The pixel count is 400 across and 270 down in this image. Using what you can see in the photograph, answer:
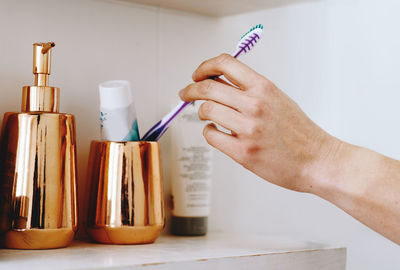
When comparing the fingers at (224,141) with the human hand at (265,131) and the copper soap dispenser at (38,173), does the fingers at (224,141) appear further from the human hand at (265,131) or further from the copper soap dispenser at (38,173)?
the copper soap dispenser at (38,173)

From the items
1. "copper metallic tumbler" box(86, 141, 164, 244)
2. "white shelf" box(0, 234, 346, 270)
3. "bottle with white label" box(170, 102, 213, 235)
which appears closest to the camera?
"white shelf" box(0, 234, 346, 270)

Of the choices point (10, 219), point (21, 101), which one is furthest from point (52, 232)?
point (21, 101)

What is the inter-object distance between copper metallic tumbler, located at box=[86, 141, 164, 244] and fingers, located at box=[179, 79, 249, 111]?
0.29ft

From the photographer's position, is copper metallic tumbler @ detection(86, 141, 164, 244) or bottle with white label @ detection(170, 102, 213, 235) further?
bottle with white label @ detection(170, 102, 213, 235)

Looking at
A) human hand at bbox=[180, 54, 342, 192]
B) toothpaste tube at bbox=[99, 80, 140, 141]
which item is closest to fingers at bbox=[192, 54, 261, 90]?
human hand at bbox=[180, 54, 342, 192]

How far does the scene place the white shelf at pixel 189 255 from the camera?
478mm

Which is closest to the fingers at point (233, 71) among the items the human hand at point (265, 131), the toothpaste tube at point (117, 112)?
the human hand at point (265, 131)

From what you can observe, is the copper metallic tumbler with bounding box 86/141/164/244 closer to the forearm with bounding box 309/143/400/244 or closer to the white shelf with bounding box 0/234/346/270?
the white shelf with bounding box 0/234/346/270

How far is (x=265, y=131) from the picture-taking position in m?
0.51

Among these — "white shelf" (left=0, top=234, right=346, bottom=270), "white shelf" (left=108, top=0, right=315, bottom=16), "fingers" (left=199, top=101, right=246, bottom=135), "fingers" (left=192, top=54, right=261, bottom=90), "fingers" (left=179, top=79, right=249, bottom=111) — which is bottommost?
"white shelf" (left=0, top=234, right=346, bottom=270)

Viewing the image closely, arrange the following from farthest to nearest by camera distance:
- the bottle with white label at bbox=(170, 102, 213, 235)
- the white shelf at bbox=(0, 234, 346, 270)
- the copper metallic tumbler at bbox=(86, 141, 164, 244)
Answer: the bottle with white label at bbox=(170, 102, 213, 235) < the copper metallic tumbler at bbox=(86, 141, 164, 244) < the white shelf at bbox=(0, 234, 346, 270)

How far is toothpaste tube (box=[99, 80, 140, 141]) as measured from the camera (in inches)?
23.5

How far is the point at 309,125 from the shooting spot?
532mm

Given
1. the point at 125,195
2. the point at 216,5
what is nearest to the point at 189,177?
the point at 125,195
